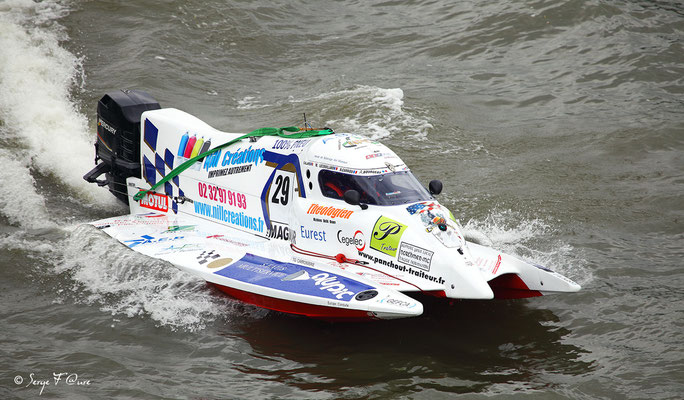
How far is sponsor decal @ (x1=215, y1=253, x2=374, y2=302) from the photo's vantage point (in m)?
8.23

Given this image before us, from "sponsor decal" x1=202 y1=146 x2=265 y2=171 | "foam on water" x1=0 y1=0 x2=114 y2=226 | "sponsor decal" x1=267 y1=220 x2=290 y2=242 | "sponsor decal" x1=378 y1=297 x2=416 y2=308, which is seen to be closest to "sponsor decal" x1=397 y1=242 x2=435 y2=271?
"sponsor decal" x1=378 y1=297 x2=416 y2=308

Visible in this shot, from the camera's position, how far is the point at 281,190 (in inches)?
385

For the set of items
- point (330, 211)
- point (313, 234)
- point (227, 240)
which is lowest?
point (227, 240)

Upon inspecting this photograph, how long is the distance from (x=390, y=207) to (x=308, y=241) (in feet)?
4.02

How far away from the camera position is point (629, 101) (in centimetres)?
1547

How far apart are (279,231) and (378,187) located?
5.45 feet

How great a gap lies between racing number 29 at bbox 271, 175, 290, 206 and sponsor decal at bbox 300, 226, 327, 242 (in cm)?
59

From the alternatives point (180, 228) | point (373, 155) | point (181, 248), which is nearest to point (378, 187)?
point (373, 155)

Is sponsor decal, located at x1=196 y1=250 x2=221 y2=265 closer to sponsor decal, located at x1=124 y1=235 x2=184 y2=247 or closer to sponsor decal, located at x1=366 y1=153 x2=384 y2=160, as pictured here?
sponsor decal, located at x1=124 y1=235 x2=184 y2=247

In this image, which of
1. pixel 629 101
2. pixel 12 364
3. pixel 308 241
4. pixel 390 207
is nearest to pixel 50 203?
pixel 12 364

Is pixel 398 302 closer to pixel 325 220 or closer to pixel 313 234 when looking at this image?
pixel 325 220

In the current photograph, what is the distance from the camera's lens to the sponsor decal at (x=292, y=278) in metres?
8.23

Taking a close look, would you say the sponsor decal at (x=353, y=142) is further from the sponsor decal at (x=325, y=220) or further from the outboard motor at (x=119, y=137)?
the outboard motor at (x=119, y=137)

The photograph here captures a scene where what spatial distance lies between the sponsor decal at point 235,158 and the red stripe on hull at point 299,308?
6.42 ft
